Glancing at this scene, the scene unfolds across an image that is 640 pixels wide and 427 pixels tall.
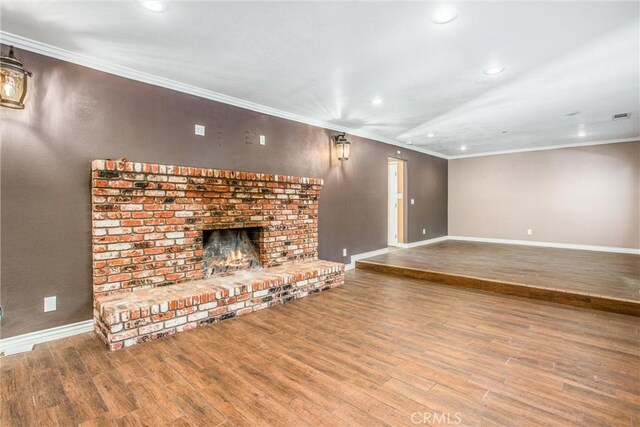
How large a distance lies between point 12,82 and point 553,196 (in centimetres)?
884

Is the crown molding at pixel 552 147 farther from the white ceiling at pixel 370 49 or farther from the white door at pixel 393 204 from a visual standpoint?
the white ceiling at pixel 370 49

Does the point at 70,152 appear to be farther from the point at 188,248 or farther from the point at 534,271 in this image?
the point at 534,271

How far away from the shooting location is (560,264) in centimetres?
498

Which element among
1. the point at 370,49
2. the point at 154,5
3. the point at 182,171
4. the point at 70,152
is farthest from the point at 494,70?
the point at 70,152

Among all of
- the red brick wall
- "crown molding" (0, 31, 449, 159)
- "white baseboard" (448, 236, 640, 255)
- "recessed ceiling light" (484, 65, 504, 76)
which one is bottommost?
"white baseboard" (448, 236, 640, 255)

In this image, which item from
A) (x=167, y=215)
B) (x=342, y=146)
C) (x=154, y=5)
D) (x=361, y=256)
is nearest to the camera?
(x=154, y=5)

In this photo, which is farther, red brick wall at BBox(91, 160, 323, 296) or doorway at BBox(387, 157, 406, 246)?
doorway at BBox(387, 157, 406, 246)

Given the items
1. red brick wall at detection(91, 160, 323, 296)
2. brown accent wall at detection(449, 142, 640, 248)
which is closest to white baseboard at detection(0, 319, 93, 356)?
red brick wall at detection(91, 160, 323, 296)

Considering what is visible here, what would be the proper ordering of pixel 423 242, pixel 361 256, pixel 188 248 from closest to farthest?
pixel 188 248 → pixel 361 256 → pixel 423 242

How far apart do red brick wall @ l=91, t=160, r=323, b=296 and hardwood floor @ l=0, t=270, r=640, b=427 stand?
0.69m

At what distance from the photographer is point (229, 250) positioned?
392cm

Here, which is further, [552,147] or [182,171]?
[552,147]

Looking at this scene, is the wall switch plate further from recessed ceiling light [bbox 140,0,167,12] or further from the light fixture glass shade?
the light fixture glass shade

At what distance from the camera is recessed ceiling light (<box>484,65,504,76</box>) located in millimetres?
2965
